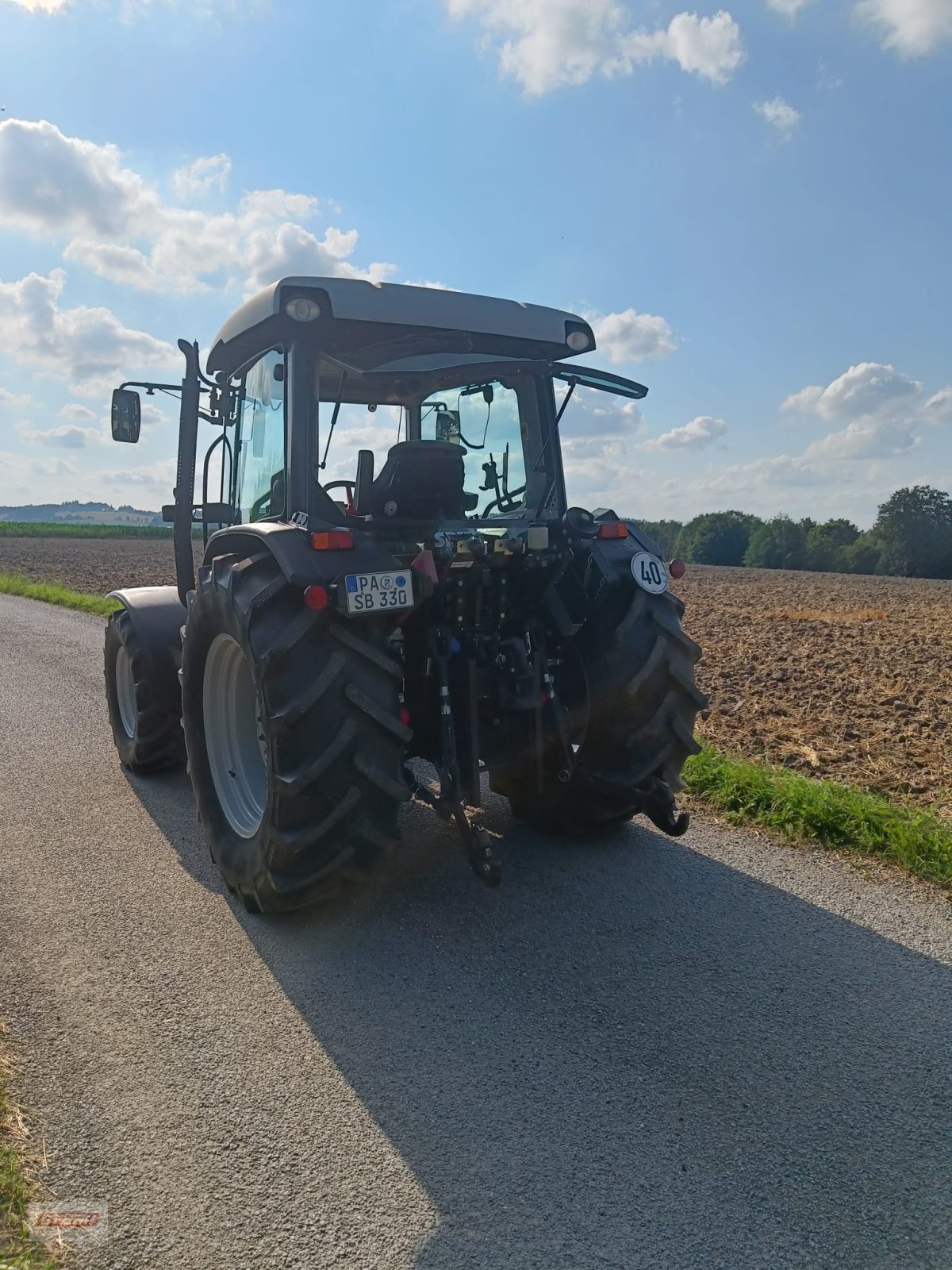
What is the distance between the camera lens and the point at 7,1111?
2.30 metres

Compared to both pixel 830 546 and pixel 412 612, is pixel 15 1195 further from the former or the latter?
pixel 830 546

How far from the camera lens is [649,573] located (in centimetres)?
387

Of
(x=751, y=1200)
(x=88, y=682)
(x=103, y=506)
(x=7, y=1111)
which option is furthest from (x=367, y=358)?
(x=103, y=506)

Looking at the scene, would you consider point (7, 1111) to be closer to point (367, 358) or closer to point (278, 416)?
point (278, 416)

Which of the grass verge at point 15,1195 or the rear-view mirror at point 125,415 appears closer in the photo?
the grass verge at point 15,1195

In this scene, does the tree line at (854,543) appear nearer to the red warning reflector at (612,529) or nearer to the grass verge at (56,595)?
the grass verge at (56,595)

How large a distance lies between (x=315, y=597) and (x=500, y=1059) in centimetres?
150

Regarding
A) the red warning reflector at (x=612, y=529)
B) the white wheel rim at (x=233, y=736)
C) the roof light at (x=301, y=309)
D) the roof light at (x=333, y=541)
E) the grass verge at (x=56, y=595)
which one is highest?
the roof light at (x=301, y=309)

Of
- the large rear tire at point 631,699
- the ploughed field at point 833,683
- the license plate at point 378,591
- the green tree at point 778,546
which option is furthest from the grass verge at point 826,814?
the green tree at point 778,546

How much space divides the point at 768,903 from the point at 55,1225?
2567 millimetres

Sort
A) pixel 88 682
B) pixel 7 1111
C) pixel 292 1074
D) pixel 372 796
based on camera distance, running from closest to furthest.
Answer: pixel 7 1111 < pixel 292 1074 < pixel 372 796 < pixel 88 682

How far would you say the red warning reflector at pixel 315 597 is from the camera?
119 inches

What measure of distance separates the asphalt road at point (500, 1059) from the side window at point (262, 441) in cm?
162

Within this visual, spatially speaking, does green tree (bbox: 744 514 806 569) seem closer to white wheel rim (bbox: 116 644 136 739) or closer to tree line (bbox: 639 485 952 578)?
tree line (bbox: 639 485 952 578)
